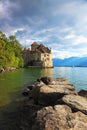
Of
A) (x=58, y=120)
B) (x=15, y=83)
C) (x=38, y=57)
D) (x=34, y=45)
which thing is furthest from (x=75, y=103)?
(x=34, y=45)

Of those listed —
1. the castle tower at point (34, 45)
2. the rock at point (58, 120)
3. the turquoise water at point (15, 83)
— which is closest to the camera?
the rock at point (58, 120)

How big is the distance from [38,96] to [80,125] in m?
7.72

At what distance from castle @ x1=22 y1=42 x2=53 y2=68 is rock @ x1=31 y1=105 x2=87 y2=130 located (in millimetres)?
152395

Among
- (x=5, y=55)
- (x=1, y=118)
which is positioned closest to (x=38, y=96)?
(x=1, y=118)

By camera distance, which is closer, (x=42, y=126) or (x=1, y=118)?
(x=42, y=126)

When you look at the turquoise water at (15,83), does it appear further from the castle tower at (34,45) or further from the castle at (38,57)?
the castle tower at (34,45)

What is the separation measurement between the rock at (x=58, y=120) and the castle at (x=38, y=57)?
152 meters

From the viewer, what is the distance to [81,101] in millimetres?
14625

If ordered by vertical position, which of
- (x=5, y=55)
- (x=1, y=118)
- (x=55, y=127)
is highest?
(x=5, y=55)

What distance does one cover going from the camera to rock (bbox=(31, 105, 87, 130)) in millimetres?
10412

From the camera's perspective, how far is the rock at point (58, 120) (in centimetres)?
1041

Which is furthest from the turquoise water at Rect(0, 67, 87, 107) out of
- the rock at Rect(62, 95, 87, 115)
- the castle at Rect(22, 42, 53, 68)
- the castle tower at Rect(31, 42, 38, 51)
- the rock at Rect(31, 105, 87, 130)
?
the castle tower at Rect(31, 42, 38, 51)

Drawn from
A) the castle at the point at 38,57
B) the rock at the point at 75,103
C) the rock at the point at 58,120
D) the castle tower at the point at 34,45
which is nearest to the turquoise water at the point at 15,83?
the rock at the point at 75,103

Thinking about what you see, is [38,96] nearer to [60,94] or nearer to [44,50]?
[60,94]
